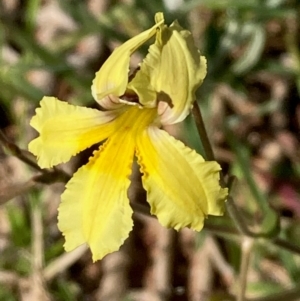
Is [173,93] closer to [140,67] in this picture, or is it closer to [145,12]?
[140,67]

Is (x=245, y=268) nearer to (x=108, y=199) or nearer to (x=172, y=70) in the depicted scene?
(x=108, y=199)

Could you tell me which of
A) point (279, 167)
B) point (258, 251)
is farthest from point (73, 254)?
point (279, 167)

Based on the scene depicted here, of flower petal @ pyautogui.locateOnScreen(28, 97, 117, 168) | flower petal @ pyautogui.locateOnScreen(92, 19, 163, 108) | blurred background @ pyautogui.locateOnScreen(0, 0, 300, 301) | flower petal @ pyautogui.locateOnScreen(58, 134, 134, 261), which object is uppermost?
flower petal @ pyautogui.locateOnScreen(92, 19, 163, 108)

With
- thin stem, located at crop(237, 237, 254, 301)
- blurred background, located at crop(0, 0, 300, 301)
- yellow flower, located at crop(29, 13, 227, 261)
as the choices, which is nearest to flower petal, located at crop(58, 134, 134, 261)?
yellow flower, located at crop(29, 13, 227, 261)

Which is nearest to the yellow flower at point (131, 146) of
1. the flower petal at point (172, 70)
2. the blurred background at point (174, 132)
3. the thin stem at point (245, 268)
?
the flower petal at point (172, 70)

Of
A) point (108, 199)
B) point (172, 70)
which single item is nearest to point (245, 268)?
point (108, 199)

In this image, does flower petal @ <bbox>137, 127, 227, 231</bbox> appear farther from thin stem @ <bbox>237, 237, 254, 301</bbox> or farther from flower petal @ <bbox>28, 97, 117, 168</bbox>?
thin stem @ <bbox>237, 237, 254, 301</bbox>
